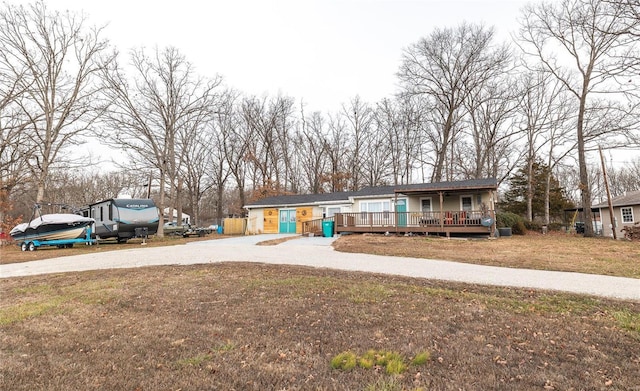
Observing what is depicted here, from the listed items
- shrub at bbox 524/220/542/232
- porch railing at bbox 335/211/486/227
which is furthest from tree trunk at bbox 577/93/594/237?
porch railing at bbox 335/211/486/227

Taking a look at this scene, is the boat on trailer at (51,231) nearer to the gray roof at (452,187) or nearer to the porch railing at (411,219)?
the porch railing at (411,219)

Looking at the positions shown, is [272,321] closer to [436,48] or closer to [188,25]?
[188,25]

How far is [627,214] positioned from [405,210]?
1776 cm

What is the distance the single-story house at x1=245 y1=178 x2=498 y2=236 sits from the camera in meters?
18.0

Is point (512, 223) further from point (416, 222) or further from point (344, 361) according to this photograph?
point (344, 361)

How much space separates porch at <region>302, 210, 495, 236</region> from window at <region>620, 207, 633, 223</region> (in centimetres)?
1443

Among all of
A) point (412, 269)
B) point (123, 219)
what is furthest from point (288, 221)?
point (412, 269)

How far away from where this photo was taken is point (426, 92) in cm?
2767

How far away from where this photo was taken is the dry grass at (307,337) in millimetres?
2625

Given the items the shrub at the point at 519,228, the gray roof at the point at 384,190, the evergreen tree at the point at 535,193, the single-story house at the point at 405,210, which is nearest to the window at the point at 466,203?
the single-story house at the point at 405,210

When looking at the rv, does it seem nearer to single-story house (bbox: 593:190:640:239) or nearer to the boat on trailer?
the boat on trailer

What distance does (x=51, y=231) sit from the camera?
1507 centimetres

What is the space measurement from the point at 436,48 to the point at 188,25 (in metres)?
21.6

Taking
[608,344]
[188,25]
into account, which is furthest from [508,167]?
[608,344]
